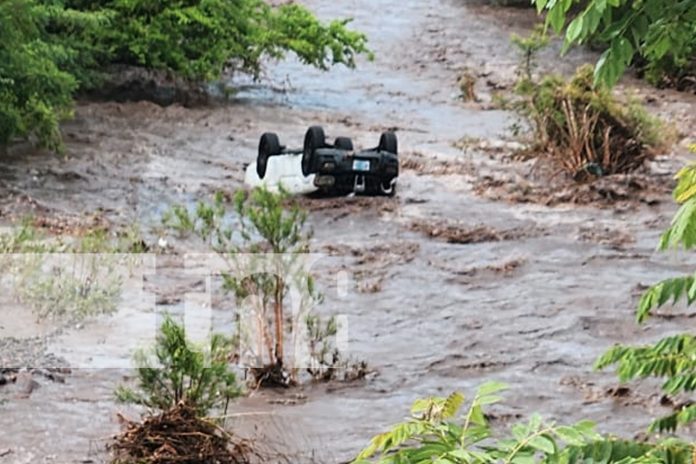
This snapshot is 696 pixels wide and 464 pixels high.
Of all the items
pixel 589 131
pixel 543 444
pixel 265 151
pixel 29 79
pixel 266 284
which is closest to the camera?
pixel 543 444

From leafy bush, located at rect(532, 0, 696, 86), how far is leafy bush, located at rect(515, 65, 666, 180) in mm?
9875

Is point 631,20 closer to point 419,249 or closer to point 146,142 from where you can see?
point 419,249

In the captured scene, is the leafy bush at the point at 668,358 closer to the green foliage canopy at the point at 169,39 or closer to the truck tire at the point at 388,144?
the truck tire at the point at 388,144

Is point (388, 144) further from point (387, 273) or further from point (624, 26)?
point (624, 26)

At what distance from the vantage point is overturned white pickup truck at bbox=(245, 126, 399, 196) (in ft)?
36.0

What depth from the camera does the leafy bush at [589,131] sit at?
11938mm

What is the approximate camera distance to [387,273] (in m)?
8.88

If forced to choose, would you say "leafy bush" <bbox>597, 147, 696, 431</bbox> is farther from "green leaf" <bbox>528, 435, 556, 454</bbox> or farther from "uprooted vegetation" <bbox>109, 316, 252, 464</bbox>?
"uprooted vegetation" <bbox>109, 316, 252, 464</bbox>

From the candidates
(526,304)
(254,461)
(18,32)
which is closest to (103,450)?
(254,461)

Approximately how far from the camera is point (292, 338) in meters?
6.88

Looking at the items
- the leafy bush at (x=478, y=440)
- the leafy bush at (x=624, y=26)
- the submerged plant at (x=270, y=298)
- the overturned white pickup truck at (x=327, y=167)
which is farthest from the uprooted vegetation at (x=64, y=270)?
the leafy bush at (x=624, y=26)

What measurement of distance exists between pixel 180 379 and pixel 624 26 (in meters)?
3.36

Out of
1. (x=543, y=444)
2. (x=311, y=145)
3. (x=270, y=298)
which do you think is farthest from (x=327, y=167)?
(x=543, y=444)

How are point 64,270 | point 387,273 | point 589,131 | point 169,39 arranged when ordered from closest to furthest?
A: point 64,270 → point 387,273 → point 589,131 → point 169,39
